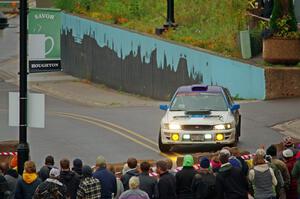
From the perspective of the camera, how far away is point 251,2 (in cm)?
3959

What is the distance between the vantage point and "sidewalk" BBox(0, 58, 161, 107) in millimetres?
41656

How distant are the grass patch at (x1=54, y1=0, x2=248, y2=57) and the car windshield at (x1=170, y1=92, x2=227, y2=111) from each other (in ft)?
44.1

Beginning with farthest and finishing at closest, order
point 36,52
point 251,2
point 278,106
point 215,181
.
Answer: point 251,2 → point 278,106 → point 36,52 → point 215,181

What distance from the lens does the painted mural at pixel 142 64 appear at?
121 feet

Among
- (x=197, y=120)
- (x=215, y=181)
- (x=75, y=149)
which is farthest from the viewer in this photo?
(x=75, y=149)

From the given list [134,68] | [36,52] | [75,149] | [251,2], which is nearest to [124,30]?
[134,68]

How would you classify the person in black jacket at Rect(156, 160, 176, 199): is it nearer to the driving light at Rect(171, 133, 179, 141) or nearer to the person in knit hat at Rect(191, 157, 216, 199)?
the person in knit hat at Rect(191, 157, 216, 199)

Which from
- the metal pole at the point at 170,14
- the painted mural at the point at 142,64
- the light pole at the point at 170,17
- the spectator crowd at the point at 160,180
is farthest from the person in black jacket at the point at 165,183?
the light pole at the point at 170,17

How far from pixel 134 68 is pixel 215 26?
14.9ft

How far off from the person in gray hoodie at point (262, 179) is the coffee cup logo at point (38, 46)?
422 cm

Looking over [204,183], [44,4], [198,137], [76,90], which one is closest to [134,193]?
[204,183]

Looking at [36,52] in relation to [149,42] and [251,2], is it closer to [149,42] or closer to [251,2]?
[251,2]

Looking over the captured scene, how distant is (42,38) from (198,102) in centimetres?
852

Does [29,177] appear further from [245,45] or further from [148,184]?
[245,45]
